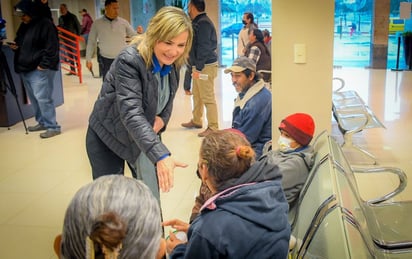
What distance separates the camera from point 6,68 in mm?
6754

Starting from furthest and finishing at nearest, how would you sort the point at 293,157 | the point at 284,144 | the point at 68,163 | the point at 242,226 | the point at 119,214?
the point at 68,163 < the point at 284,144 < the point at 293,157 < the point at 242,226 < the point at 119,214

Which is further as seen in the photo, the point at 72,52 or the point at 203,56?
the point at 72,52

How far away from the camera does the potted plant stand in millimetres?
12038

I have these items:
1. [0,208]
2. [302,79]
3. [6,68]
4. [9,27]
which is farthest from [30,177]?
[9,27]

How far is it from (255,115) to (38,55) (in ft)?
11.4

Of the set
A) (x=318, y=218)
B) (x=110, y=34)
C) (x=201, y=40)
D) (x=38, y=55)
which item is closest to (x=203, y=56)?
(x=201, y=40)

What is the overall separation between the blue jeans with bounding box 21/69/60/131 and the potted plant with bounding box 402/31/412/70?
8.52m

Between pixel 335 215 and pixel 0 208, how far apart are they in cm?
314

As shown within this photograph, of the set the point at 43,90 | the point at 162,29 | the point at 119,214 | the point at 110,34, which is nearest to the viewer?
the point at 119,214

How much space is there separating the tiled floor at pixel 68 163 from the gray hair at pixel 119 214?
7.77 ft

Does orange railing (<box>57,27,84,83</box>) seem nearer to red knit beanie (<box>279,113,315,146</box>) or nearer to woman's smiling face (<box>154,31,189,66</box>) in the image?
red knit beanie (<box>279,113,315,146</box>)

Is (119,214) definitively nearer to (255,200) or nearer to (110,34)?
(255,200)

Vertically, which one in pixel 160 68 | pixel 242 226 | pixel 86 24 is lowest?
pixel 242 226

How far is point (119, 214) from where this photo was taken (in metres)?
1.28
